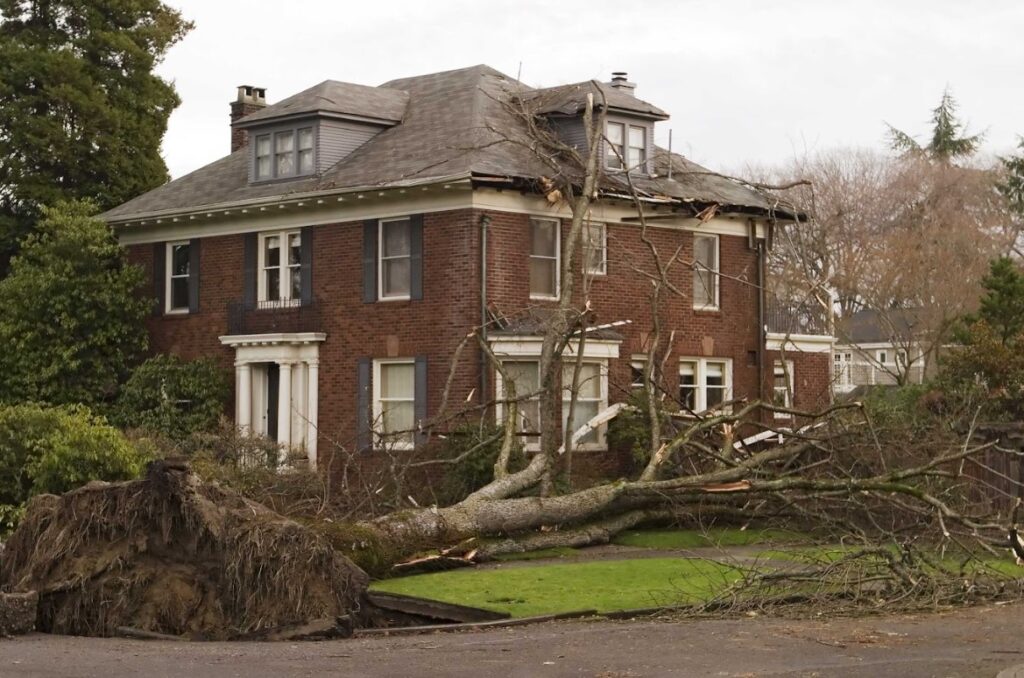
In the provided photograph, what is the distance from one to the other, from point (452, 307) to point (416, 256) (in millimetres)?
1270

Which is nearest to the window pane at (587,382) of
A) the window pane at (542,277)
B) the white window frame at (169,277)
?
the window pane at (542,277)

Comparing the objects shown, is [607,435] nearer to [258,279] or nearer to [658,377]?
[658,377]

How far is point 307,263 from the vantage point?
31484 mm

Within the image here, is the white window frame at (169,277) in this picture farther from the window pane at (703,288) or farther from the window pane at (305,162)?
the window pane at (703,288)

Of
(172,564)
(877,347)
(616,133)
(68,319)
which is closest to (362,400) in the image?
(68,319)

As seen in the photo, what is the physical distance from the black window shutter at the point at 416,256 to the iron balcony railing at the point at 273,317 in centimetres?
238

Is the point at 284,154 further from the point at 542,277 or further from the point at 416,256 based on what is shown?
the point at 542,277

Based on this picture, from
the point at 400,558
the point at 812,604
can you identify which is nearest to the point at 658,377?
the point at 400,558

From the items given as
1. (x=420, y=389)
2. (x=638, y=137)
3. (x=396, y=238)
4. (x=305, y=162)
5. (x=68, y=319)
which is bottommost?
(x=420, y=389)

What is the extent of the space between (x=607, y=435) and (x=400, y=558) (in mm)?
9836

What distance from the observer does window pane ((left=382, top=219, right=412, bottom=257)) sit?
1183 inches

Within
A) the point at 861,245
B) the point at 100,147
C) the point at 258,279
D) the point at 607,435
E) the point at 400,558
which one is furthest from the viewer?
the point at 861,245

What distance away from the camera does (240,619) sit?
16.8 metres

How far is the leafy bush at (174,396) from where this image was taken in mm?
31531
